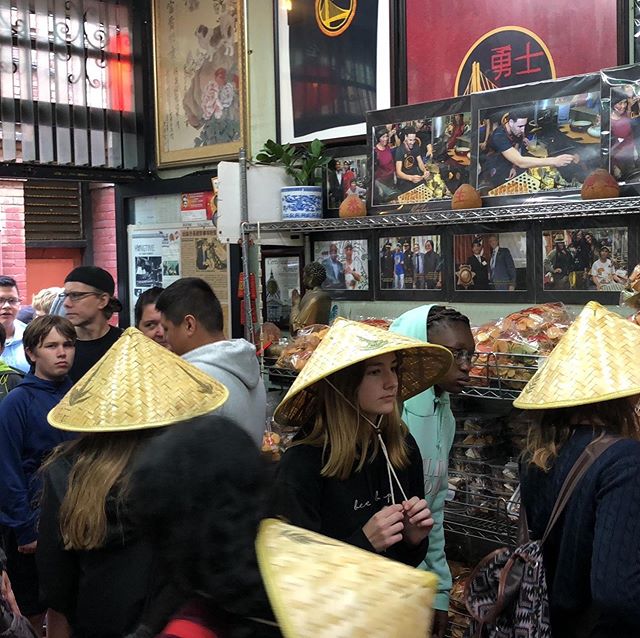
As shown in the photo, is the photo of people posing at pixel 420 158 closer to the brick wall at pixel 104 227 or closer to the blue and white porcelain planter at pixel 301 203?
the blue and white porcelain planter at pixel 301 203

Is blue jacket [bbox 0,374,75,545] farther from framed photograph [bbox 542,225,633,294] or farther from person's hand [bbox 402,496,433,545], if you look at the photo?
framed photograph [bbox 542,225,633,294]

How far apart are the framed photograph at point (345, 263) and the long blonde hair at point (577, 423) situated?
2.33m

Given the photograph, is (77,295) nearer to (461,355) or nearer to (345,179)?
(345,179)

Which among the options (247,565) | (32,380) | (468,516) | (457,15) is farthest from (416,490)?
(457,15)

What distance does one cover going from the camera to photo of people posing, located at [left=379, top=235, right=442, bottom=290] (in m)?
4.06

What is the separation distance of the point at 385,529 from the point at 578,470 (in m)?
0.44

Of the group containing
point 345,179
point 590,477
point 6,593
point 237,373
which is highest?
point 345,179

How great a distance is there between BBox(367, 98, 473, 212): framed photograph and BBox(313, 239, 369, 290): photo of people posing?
458 millimetres

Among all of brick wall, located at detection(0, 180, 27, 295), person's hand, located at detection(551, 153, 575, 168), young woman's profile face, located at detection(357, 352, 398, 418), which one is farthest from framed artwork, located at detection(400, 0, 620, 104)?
brick wall, located at detection(0, 180, 27, 295)

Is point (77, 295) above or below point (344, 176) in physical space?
below

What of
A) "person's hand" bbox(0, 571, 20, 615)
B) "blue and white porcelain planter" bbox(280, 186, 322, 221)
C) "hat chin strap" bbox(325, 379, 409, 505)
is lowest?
"person's hand" bbox(0, 571, 20, 615)

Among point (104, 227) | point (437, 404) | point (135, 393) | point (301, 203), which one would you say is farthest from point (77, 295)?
point (104, 227)

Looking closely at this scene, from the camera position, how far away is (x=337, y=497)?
2.06 m

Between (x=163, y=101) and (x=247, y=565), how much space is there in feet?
16.1
